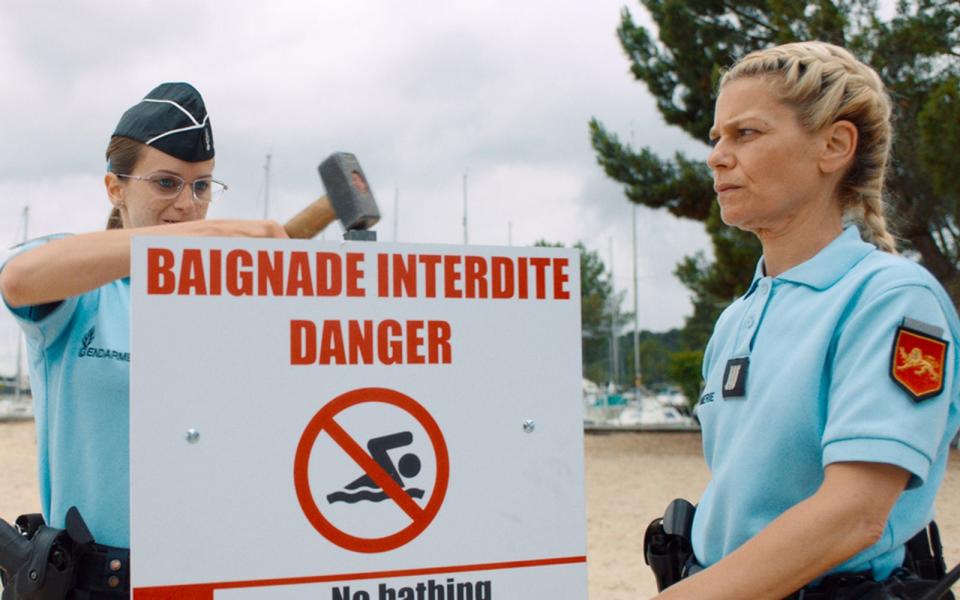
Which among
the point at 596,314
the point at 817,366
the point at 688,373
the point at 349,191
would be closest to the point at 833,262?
the point at 817,366

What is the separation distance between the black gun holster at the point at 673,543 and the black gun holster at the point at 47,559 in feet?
3.89

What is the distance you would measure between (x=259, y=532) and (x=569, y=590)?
50 cm

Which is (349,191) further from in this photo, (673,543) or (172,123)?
(673,543)

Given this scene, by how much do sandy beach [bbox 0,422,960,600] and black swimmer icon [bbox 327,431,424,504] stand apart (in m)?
5.94

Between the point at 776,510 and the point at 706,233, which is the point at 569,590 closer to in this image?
the point at 776,510

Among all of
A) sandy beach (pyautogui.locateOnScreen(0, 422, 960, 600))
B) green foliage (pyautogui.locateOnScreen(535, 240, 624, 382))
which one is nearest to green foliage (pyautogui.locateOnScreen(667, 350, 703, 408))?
sandy beach (pyautogui.locateOnScreen(0, 422, 960, 600))

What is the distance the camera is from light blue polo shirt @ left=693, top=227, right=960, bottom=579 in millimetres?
1473

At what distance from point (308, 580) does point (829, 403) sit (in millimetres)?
890

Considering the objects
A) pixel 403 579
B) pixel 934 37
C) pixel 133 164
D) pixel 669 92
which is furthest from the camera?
pixel 669 92

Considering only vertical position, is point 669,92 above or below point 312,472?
above

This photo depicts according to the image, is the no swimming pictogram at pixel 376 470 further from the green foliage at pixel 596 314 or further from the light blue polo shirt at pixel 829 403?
the green foliage at pixel 596 314

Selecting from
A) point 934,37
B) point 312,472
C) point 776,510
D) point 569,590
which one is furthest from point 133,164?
point 934,37

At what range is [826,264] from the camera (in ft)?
5.76

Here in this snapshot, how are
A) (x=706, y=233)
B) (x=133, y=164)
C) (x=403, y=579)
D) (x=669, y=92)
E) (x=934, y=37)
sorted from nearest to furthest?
1. (x=403, y=579)
2. (x=133, y=164)
3. (x=934, y=37)
4. (x=706, y=233)
5. (x=669, y=92)
